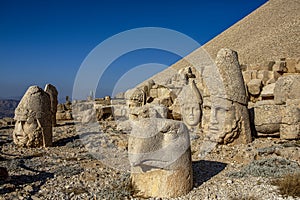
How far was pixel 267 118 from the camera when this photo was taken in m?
8.54

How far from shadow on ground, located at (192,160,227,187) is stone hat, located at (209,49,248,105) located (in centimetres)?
216

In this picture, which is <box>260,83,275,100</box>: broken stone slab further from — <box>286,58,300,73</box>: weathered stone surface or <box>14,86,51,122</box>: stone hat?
<box>14,86,51,122</box>: stone hat

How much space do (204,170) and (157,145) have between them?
188 centimetres

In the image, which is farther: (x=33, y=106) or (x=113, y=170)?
(x=33, y=106)

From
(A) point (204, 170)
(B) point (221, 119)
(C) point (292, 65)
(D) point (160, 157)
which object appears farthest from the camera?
(C) point (292, 65)

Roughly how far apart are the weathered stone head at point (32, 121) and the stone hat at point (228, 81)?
5246mm

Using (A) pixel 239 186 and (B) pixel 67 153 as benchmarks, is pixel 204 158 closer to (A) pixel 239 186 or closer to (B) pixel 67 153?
(A) pixel 239 186

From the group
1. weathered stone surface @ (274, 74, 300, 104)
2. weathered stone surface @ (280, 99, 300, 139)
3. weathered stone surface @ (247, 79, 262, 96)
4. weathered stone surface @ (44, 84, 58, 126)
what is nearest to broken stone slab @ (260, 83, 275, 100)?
weathered stone surface @ (247, 79, 262, 96)

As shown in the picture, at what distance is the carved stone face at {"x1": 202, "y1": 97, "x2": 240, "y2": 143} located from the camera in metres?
7.99

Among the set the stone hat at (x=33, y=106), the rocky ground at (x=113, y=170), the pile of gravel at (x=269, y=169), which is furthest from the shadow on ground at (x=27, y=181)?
the pile of gravel at (x=269, y=169)

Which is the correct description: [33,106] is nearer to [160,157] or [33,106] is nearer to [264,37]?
[160,157]

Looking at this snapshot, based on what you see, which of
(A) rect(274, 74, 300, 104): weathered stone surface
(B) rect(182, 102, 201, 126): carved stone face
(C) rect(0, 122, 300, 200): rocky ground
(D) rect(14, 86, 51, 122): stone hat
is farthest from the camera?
(B) rect(182, 102, 201, 126): carved stone face

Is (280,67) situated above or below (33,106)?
above

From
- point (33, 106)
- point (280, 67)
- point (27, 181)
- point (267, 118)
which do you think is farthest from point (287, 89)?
point (33, 106)
